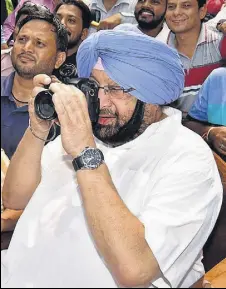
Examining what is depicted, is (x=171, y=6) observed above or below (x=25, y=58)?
above

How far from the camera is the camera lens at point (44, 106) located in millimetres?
722

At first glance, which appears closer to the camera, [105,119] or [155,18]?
[105,119]

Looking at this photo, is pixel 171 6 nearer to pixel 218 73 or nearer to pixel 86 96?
pixel 218 73

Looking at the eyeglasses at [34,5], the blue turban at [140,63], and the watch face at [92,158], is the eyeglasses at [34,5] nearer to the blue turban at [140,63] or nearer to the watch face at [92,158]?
the blue turban at [140,63]

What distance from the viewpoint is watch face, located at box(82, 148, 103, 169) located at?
0.63m

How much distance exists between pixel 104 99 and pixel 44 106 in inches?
4.1

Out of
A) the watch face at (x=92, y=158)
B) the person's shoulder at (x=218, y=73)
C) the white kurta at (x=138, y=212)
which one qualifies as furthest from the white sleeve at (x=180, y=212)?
the person's shoulder at (x=218, y=73)

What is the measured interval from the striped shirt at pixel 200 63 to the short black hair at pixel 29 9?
12.9 inches

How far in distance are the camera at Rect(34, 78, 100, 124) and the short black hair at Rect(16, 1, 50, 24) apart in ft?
1.30

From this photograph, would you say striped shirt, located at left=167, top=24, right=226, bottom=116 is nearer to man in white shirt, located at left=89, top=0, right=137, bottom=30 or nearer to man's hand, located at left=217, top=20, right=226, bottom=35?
man's hand, located at left=217, top=20, right=226, bottom=35

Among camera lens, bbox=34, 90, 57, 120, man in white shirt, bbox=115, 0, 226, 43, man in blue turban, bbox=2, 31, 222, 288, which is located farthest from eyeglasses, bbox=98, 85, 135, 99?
man in white shirt, bbox=115, 0, 226, 43

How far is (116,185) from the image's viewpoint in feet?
2.61

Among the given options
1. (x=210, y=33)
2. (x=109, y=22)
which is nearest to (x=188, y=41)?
(x=210, y=33)

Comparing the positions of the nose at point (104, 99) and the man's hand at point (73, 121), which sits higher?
the man's hand at point (73, 121)
